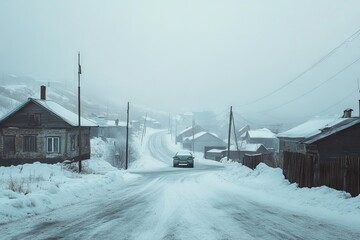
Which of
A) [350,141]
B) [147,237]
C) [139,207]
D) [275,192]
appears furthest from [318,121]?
[147,237]

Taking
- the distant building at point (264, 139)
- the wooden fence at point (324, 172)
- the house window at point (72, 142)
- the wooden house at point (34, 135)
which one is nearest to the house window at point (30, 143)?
the wooden house at point (34, 135)

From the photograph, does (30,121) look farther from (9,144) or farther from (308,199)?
(308,199)

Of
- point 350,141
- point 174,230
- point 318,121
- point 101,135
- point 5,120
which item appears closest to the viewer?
point 174,230

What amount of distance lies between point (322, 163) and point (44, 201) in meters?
10.6

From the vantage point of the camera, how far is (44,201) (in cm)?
1061

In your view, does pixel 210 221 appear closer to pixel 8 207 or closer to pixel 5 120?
pixel 8 207

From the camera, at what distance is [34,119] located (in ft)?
118

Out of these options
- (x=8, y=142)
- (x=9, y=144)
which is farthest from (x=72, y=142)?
(x=8, y=142)

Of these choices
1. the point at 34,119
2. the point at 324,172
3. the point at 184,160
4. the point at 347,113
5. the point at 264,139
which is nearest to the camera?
the point at 324,172

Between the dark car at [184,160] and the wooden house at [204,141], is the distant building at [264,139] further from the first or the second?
the dark car at [184,160]

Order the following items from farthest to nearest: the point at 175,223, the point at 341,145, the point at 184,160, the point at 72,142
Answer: the point at 184,160 → the point at 72,142 → the point at 341,145 → the point at 175,223

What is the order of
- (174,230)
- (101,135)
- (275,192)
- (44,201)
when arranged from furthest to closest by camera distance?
(101,135), (275,192), (44,201), (174,230)

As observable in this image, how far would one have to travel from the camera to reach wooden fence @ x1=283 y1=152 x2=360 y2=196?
39.0ft

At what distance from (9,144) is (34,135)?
110 inches
